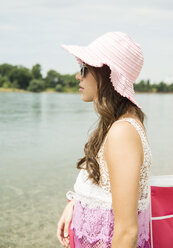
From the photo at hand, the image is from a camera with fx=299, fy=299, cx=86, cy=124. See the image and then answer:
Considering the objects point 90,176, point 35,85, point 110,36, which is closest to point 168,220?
point 90,176

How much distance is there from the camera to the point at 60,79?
89125mm

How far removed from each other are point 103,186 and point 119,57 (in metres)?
0.59

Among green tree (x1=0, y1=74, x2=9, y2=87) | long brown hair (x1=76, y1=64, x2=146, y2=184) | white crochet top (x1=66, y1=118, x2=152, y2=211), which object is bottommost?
green tree (x1=0, y1=74, x2=9, y2=87)

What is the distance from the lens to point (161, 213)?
1876 millimetres

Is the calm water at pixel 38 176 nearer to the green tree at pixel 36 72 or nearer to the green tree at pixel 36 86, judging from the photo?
the green tree at pixel 36 86

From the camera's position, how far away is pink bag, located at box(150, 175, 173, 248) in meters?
1.84

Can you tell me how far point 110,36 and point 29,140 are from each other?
1186 centimetres

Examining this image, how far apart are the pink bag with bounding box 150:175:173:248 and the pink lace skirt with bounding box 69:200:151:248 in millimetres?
365

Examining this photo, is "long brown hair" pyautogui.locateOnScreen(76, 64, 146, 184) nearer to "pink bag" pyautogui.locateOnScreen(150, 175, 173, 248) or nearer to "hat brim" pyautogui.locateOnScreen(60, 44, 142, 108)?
"hat brim" pyautogui.locateOnScreen(60, 44, 142, 108)

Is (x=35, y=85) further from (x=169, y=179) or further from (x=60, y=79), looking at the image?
(x=169, y=179)

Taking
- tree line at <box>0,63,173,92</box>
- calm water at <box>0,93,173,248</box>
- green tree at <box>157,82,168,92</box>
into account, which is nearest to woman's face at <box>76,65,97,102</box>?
calm water at <box>0,93,173,248</box>

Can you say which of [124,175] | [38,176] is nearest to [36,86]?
[38,176]

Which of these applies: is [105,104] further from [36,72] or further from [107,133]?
[36,72]

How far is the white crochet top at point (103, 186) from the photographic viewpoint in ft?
4.18
